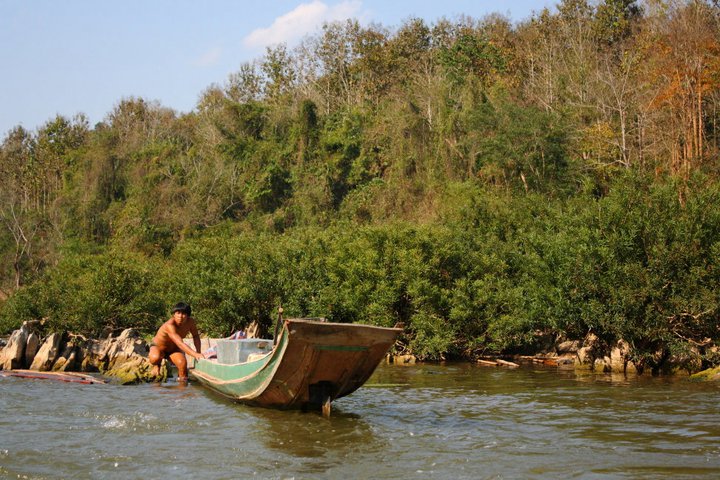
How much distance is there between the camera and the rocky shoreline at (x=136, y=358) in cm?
1727

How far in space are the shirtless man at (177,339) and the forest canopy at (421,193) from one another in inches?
283

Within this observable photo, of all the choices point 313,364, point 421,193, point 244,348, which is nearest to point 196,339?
point 244,348

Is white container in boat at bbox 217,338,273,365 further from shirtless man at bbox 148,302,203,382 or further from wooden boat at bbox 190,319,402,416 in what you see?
wooden boat at bbox 190,319,402,416

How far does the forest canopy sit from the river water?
11.4ft

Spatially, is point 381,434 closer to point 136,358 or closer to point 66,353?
point 136,358

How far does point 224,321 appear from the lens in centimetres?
2391

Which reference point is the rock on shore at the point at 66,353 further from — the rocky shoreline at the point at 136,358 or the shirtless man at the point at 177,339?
the shirtless man at the point at 177,339

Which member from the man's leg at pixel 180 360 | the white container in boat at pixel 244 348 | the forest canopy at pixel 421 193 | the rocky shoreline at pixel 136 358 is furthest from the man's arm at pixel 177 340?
the forest canopy at pixel 421 193

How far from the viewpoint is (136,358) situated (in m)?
19.1

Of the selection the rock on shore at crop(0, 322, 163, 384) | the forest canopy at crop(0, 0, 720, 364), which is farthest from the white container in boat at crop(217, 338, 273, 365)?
the forest canopy at crop(0, 0, 720, 364)

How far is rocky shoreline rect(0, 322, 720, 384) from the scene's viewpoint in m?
17.3

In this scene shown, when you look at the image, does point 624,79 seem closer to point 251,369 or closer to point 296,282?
point 296,282

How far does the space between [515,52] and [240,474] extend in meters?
35.7

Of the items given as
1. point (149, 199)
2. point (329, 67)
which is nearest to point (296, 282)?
point (149, 199)
